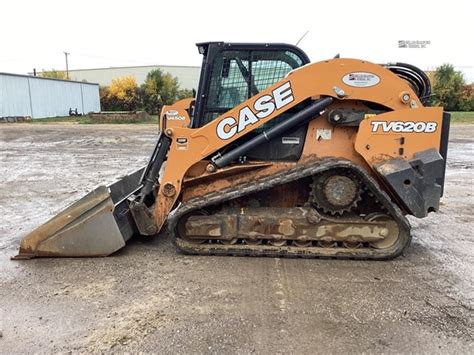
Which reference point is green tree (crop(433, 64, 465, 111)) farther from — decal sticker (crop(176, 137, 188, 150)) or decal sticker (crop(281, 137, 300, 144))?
decal sticker (crop(176, 137, 188, 150))

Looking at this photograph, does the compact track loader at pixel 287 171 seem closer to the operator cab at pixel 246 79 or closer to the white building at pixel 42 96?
the operator cab at pixel 246 79

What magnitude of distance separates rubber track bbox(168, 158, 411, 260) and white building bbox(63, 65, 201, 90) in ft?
166

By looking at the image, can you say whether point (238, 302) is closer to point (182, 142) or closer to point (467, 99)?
point (182, 142)

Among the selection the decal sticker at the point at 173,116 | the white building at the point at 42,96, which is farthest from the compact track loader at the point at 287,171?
the white building at the point at 42,96

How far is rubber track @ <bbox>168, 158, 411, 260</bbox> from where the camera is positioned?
14.6ft

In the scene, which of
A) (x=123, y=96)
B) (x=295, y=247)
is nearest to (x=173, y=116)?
(x=295, y=247)

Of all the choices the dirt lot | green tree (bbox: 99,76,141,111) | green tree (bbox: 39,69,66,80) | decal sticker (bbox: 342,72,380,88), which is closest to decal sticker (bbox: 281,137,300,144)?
decal sticker (bbox: 342,72,380,88)

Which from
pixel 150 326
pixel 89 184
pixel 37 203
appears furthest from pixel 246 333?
pixel 89 184

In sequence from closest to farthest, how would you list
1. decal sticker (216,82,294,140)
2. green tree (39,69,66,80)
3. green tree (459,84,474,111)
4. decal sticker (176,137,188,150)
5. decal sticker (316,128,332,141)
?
decal sticker (216,82,294,140)
decal sticker (176,137,188,150)
decal sticker (316,128,332,141)
green tree (459,84,474,111)
green tree (39,69,66,80)

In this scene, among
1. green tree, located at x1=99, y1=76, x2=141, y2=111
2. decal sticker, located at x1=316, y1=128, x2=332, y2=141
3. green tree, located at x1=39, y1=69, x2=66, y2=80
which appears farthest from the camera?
green tree, located at x1=39, y1=69, x2=66, y2=80

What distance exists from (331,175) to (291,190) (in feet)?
1.81

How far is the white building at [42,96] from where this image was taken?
33.0 m

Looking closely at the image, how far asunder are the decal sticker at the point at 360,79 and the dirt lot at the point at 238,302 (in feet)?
6.16

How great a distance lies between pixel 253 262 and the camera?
452 cm
